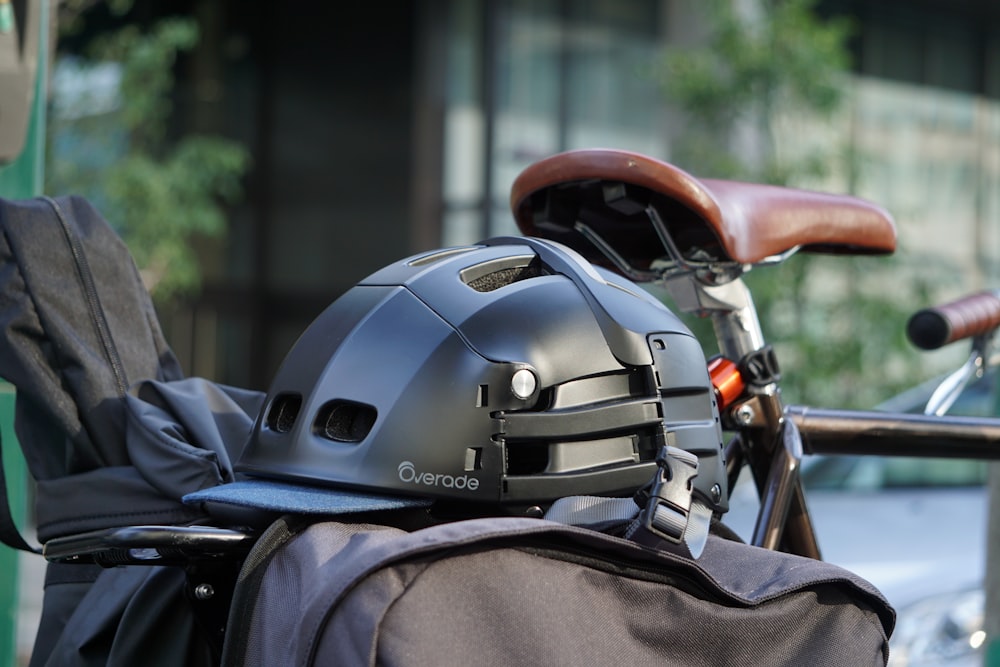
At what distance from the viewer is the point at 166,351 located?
167cm

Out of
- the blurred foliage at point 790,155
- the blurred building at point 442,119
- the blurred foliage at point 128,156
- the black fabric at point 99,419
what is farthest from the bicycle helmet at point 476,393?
the blurred building at point 442,119

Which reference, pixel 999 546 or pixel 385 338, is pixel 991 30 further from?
pixel 385 338

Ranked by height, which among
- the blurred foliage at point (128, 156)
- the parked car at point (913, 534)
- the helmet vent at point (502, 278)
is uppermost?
the helmet vent at point (502, 278)

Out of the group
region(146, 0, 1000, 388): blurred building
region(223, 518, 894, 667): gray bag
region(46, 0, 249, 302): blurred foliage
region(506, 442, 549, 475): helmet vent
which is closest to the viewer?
region(223, 518, 894, 667): gray bag

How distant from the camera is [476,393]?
114 centimetres

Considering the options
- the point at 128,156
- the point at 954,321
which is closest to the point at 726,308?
the point at 954,321

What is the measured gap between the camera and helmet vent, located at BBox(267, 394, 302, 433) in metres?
1.25

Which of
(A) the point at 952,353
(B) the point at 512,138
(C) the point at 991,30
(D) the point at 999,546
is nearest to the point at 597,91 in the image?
(B) the point at 512,138

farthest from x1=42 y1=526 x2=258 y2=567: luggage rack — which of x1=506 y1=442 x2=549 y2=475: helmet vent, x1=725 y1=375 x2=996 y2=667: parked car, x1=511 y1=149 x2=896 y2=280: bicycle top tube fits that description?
x1=725 y1=375 x2=996 y2=667: parked car

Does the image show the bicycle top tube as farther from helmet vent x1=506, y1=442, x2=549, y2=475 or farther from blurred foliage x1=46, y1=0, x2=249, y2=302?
blurred foliage x1=46, y1=0, x2=249, y2=302

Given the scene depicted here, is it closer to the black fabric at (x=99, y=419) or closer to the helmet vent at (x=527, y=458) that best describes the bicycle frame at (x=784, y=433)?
the helmet vent at (x=527, y=458)

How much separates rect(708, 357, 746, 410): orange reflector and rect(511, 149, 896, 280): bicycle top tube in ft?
0.48

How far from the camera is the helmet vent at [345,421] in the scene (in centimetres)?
119

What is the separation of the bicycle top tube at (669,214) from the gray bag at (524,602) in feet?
1.59
